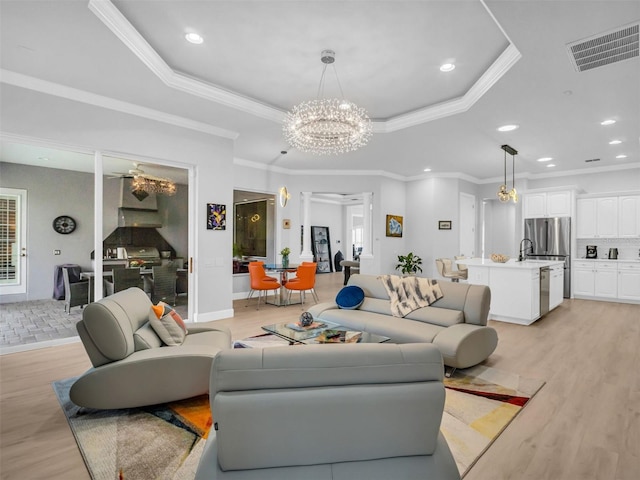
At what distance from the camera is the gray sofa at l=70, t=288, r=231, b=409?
2494mm

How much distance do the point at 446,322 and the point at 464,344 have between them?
456 millimetres

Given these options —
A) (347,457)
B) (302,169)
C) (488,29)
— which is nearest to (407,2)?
(488,29)

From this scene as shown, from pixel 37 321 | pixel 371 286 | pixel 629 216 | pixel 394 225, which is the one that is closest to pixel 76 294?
pixel 37 321

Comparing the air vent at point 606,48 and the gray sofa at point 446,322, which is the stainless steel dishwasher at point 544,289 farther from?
the air vent at point 606,48

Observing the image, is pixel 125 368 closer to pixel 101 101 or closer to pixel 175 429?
pixel 175 429

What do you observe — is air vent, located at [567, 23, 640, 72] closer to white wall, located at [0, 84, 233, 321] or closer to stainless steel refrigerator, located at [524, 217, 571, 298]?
white wall, located at [0, 84, 233, 321]

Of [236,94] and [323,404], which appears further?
[236,94]

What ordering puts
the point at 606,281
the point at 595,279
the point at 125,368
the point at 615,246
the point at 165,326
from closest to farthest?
the point at 125,368 → the point at 165,326 → the point at 606,281 → the point at 595,279 → the point at 615,246

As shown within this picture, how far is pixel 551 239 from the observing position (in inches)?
317

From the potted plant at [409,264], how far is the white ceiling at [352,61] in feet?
12.3

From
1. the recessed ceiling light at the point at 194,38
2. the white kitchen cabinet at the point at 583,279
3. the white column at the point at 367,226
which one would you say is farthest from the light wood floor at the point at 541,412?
the white column at the point at 367,226

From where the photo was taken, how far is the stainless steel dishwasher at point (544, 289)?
18.5ft

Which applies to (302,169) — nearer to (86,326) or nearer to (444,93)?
(444,93)

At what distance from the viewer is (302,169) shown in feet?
27.9
